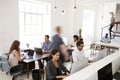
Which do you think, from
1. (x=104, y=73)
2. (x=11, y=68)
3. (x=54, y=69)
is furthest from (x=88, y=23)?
(x=104, y=73)

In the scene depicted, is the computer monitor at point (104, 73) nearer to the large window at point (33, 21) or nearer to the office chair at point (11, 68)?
the office chair at point (11, 68)

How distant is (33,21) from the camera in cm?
690

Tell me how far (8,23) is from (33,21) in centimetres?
150

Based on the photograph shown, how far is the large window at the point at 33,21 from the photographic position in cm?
644

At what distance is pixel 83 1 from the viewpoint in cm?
708

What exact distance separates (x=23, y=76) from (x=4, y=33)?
1.83 m

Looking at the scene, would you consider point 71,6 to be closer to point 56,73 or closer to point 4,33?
point 4,33

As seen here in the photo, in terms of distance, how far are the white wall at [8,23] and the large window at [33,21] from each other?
1.73 ft

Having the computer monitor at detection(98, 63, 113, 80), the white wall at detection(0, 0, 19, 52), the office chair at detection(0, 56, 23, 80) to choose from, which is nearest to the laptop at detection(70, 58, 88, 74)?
the computer monitor at detection(98, 63, 113, 80)

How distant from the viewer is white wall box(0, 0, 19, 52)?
538cm

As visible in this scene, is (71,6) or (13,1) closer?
(13,1)

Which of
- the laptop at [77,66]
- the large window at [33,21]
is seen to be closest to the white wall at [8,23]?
the large window at [33,21]

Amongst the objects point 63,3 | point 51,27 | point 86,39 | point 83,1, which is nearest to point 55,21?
point 51,27

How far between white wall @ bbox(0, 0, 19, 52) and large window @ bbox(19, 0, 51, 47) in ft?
1.73
